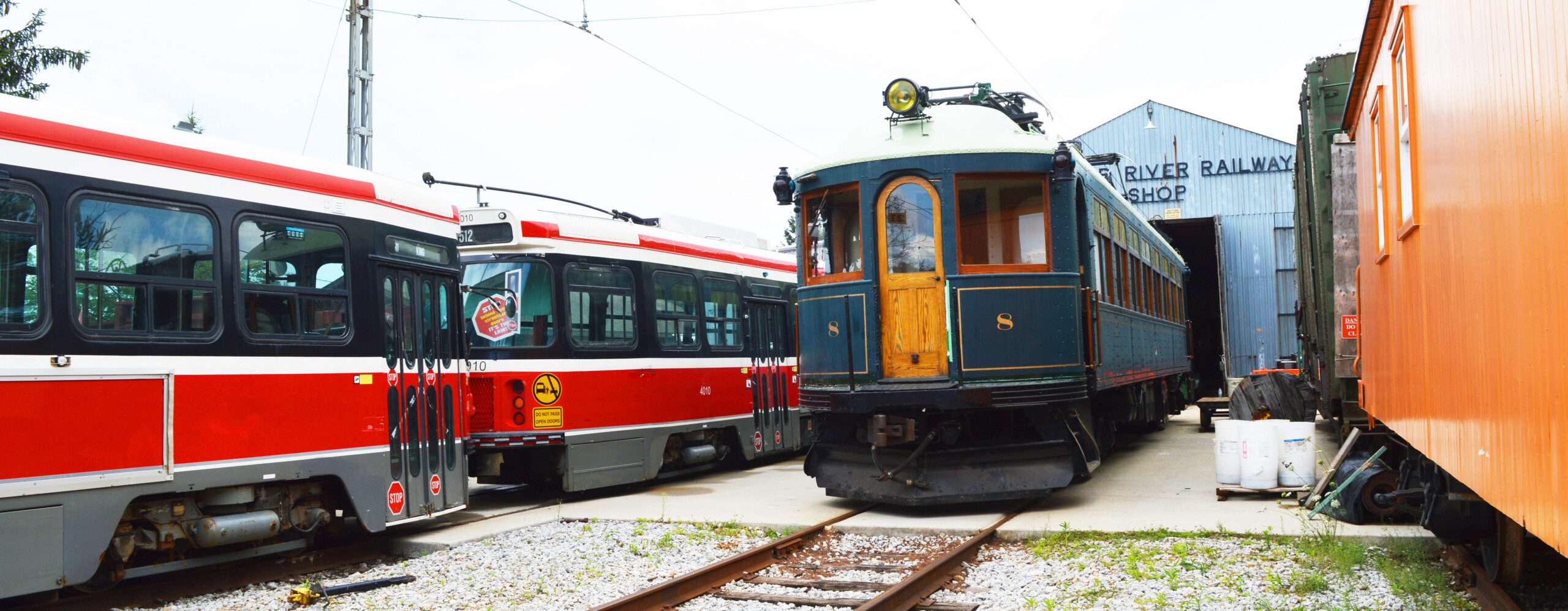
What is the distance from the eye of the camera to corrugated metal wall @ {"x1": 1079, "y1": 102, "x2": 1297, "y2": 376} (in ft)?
84.9

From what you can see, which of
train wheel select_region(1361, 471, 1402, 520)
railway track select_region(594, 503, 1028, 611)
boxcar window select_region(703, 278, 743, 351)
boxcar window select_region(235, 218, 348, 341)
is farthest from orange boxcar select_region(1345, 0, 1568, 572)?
boxcar window select_region(703, 278, 743, 351)

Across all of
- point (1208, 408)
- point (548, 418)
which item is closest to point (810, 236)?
point (548, 418)

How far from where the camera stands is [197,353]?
6.57m

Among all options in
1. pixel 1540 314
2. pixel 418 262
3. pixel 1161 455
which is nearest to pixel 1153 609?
pixel 1540 314

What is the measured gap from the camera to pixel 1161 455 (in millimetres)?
13680

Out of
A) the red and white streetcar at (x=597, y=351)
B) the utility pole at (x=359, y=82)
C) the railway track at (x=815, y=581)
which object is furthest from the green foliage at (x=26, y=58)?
the railway track at (x=815, y=581)

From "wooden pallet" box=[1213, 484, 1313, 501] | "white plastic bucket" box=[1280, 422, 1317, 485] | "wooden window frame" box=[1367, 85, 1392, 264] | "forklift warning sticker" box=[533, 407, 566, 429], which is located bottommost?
"wooden pallet" box=[1213, 484, 1313, 501]

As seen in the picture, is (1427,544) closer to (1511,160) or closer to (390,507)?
(1511,160)

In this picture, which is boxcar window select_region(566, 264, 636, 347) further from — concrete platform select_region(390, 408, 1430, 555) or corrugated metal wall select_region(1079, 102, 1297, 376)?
corrugated metal wall select_region(1079, 102, 1297, 376)

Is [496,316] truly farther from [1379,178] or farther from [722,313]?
[1379,178]

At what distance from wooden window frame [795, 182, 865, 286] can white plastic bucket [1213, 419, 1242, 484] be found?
3.22 metres

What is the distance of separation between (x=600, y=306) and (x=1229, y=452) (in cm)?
593

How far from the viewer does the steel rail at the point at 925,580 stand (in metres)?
5.81

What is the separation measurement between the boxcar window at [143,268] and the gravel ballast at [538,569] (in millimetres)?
1613
